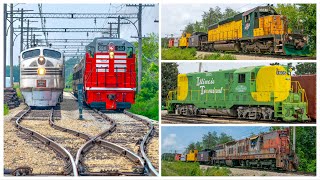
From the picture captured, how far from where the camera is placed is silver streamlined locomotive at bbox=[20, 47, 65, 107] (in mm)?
13914

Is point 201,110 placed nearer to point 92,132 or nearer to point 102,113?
point 92,132

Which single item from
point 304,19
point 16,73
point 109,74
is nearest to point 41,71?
point 16,73

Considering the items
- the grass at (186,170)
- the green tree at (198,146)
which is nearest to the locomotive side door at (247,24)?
the green tree at (198,146)

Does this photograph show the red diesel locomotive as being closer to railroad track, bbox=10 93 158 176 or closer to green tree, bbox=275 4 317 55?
railroad track, bbox=10 93 158 176

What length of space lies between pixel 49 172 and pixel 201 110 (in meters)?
3.45

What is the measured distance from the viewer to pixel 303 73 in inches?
399

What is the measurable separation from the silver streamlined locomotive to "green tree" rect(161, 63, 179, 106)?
4.71 meters

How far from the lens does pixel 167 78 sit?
10.0 m

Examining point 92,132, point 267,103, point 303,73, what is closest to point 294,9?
point 303,73

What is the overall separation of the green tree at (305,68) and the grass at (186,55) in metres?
1.25

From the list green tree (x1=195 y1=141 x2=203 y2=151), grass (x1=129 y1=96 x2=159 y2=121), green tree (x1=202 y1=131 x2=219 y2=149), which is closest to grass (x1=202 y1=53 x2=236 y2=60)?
green tree (x1=202 y1=131 x2=219 y2=149)

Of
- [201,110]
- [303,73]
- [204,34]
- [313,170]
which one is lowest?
[313,170]

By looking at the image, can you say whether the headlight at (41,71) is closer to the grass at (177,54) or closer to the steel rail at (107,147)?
the steel rail at (107,147)

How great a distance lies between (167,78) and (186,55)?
563mm
